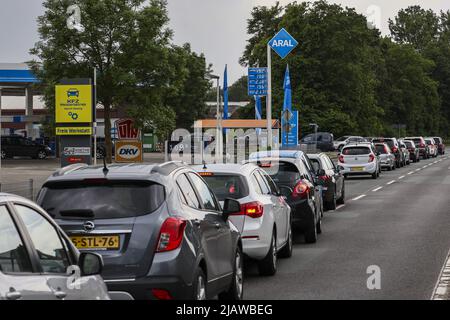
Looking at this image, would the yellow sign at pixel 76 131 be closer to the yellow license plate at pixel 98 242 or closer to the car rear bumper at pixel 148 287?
the yellow license plate at pixel 98 242

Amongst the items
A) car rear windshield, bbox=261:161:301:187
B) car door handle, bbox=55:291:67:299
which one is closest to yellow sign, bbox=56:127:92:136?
car rear windshield, bbox=261:161:301:187

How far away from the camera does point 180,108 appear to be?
323ft

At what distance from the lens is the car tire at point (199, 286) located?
7.79m

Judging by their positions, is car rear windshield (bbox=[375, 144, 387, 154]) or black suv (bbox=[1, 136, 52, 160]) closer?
car rear windshield (bbox=[375, 144, 387, 154])

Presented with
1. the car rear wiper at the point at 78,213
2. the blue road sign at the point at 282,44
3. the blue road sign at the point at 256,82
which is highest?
the blue road sign at the point at 282,44

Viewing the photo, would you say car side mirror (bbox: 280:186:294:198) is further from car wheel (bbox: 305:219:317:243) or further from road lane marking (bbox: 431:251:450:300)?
road lane marking (bbox: 431:251:450:300)

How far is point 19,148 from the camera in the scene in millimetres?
61250

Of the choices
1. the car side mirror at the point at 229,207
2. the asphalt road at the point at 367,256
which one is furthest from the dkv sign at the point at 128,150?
the car side mirror at the point at 229,207

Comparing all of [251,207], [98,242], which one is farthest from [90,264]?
[251,207]

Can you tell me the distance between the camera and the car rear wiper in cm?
805

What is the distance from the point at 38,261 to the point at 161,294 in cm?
255

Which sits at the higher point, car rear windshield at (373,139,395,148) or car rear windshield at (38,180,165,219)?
car rear windshield at (38,180,165,219)

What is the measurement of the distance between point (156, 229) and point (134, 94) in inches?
1346

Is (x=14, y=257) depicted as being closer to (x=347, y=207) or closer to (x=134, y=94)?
(x=347, y=207)
